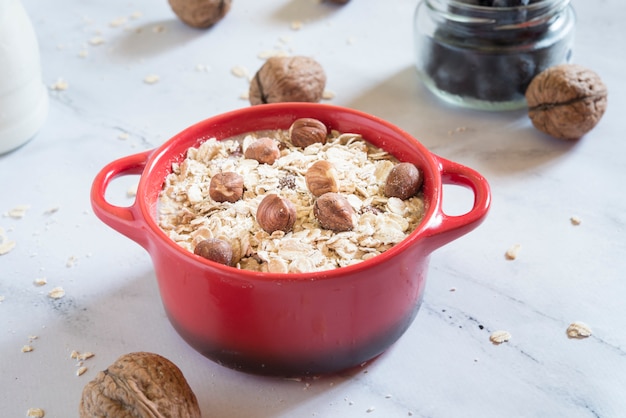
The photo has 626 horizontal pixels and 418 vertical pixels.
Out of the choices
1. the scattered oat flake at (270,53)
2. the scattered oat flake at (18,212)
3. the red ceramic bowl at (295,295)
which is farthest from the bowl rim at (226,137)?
the scattered oat flake at (270,53)

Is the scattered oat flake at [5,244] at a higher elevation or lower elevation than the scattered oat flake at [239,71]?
lower

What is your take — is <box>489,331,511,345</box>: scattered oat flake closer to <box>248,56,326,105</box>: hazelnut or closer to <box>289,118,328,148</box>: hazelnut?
<box>289,118,328,148</box>: hazelnut

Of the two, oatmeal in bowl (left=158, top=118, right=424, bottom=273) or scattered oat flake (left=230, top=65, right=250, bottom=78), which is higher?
oatmeal in bowl (left=158, top=118, right=424, bottom=273)

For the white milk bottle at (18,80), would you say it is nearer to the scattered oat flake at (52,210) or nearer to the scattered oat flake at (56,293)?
the scattered oat flake at (52,210)

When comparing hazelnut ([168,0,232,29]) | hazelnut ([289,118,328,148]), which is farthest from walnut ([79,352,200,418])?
hazelnut ([168,0,232,29])

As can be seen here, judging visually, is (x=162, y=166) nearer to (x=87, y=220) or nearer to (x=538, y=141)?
(x=87, y=220)

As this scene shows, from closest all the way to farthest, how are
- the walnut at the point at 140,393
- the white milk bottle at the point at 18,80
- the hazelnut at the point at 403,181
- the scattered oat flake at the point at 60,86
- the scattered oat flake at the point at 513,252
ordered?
1. the walnut at the point at 140,393
2. the hazelnut at the point at 403,181
3. the scattered oat flake at the point at 513,252
4. the white milk bottle at the point at 18,80
5. the scattered oat flake at the point at 60,86
